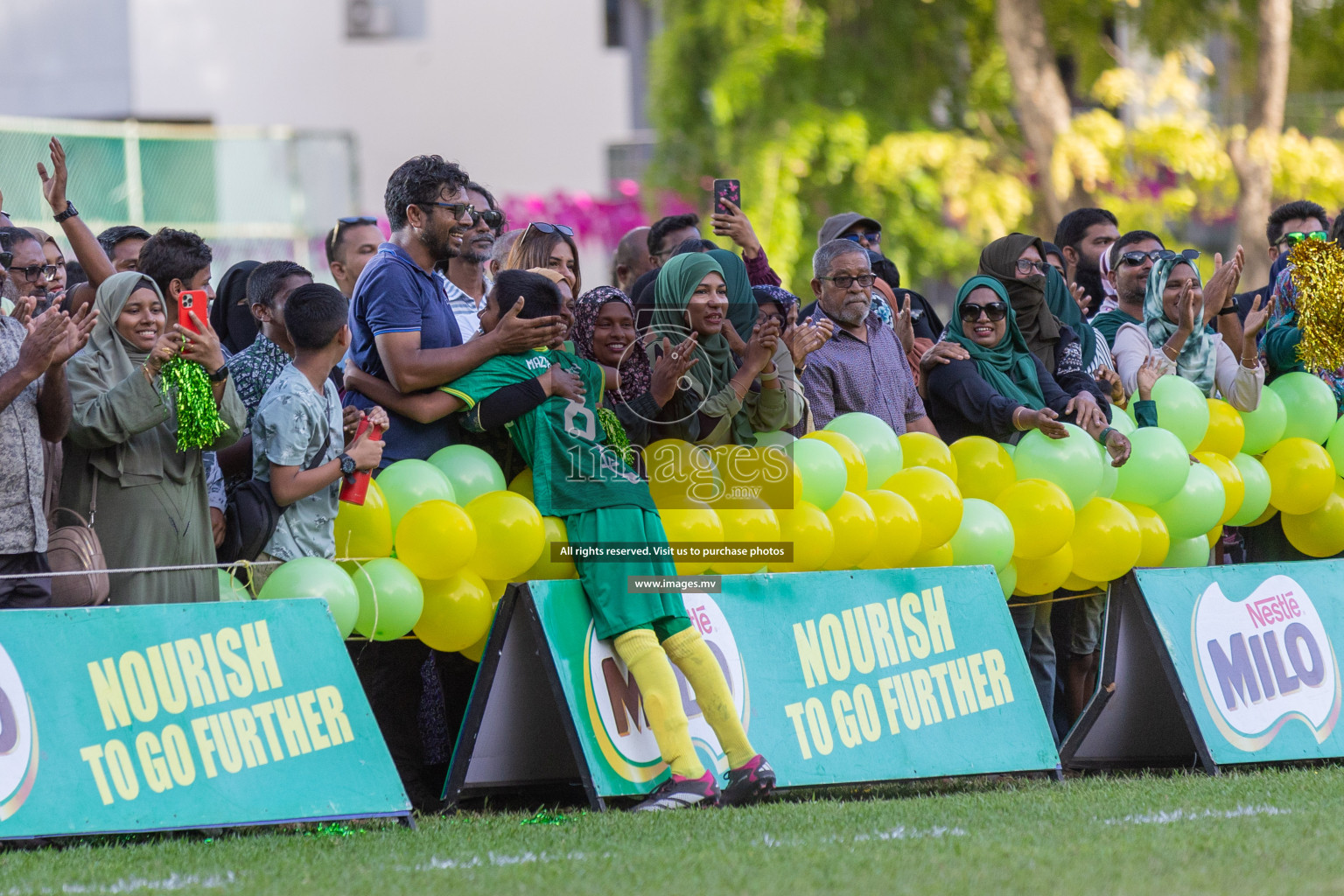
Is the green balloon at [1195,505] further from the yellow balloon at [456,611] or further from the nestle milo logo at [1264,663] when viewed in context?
the yellow balloon at [456,611]

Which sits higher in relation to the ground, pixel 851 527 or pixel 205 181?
pixel 205 181

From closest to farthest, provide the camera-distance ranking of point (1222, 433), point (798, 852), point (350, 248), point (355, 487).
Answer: point (798, 852) → point (355, 487) → point (1222, 433) → point (350, 248)

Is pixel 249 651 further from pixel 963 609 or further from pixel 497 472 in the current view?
pixel 963 609

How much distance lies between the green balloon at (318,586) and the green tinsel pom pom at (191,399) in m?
0.51

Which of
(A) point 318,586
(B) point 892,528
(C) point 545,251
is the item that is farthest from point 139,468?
(B) point 892,528

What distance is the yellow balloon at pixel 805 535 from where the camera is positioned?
615 centimetres

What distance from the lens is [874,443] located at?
6.56 metres

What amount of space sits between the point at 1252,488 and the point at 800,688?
8.38 ft

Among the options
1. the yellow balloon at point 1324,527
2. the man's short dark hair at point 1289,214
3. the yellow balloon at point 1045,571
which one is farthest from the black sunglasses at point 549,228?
the man's short dark hair at point 1289,214

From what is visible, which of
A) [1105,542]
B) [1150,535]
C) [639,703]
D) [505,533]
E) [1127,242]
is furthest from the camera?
[1127,242]

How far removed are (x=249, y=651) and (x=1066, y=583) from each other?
3382 mm

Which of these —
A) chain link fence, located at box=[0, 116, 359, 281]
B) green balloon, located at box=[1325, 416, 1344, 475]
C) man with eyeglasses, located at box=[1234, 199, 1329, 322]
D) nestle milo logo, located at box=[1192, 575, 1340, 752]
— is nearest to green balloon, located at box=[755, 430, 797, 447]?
nestle milo logo, located at box=[1192, 575, 1340, 752]

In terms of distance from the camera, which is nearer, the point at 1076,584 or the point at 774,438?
the point at 774,438

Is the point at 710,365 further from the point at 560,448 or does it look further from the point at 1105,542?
the point at 1105,542
